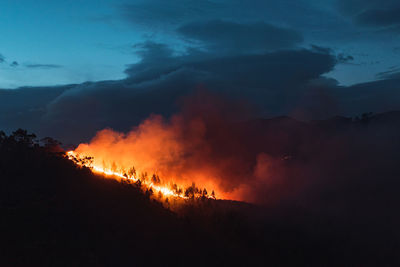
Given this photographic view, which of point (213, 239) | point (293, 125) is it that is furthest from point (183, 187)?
point (293, 125)

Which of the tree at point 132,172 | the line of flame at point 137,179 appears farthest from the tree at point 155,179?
the tree at point 132,172

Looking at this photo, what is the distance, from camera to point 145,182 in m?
32.2

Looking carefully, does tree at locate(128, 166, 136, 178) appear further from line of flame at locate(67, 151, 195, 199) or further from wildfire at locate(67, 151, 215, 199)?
→ line of flame at locate(67, 151, 195, 199)

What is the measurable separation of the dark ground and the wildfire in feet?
4.11

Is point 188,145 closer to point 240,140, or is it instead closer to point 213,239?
point 240,140

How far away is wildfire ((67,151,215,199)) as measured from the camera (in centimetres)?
3034

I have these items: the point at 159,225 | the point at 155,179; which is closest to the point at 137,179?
the point at 155,179

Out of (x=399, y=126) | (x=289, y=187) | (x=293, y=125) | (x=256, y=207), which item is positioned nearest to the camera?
(x=256, y=207)

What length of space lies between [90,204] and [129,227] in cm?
404

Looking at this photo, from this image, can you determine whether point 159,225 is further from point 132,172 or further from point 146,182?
point 132,172

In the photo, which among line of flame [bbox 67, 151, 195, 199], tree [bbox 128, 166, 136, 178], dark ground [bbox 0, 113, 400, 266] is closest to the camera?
dark ground [bbox 0, 113, 400, 266]

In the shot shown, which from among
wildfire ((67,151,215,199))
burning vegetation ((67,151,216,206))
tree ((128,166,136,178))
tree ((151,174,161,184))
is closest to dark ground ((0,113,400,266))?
burning vegetation ((67,151,216,206))

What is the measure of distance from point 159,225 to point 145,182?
8.92m

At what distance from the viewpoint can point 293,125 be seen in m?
108
